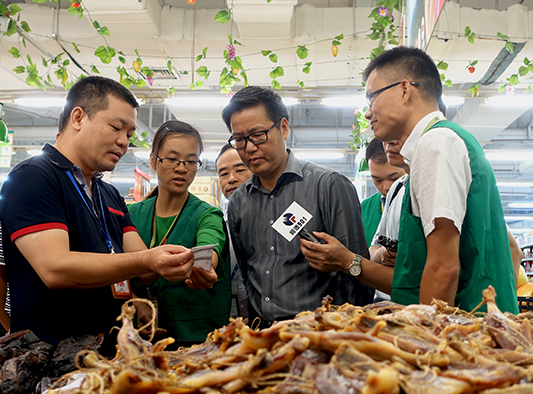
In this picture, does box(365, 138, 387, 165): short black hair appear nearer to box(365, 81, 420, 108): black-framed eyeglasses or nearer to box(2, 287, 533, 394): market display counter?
box(365, 81, 420, 108): black-framed eyeglasses

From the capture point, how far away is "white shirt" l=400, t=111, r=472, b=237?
4.49 ft

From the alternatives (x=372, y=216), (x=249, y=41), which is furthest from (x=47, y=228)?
(x=249, y=41)

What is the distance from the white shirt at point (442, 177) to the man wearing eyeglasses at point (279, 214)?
55cm

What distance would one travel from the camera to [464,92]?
599 cm

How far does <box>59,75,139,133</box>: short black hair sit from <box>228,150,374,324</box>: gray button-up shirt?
83 centimetres

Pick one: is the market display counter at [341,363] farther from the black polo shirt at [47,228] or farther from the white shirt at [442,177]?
the black polo shirt at [47,228]

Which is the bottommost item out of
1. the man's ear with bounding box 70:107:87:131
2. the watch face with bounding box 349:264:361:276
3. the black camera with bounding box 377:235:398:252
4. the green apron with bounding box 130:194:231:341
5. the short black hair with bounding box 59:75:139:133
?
the green apron with bounding box 130:194:231:341

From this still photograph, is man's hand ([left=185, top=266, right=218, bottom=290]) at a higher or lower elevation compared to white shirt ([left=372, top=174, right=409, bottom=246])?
lower

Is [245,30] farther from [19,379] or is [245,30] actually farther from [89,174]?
[19,379]

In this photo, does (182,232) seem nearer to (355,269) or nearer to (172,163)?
(172,163)

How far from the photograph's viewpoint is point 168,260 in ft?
4.95

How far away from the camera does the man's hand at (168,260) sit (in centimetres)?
151

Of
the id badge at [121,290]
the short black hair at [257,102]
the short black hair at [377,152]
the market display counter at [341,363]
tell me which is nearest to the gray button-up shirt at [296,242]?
the short black hair at [257,102]

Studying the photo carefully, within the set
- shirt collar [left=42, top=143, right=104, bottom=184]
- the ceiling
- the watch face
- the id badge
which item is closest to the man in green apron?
the watch face
